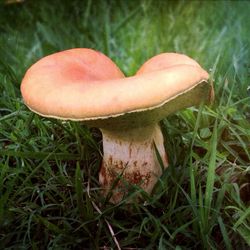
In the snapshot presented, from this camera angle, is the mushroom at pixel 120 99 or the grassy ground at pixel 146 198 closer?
the mushroom at pixel 120 99

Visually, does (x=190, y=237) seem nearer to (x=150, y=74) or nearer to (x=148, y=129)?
(x=148, y=129)

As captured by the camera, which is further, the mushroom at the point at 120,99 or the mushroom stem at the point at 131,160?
the mushroom stem at the point at 131,160

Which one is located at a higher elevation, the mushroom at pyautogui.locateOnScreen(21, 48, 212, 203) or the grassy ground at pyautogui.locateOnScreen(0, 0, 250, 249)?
the mushroom at pyautogui.locateOnScreen(21, 48, 212, 203)

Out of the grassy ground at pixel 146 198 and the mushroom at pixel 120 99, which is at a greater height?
the mushroom at pixel 120 99

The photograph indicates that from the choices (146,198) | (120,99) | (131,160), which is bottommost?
(146,198)

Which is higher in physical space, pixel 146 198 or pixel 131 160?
pixel 131 160

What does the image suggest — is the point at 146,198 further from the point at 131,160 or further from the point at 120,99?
the point at 120,99

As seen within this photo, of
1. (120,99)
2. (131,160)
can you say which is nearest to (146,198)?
(131,160)
